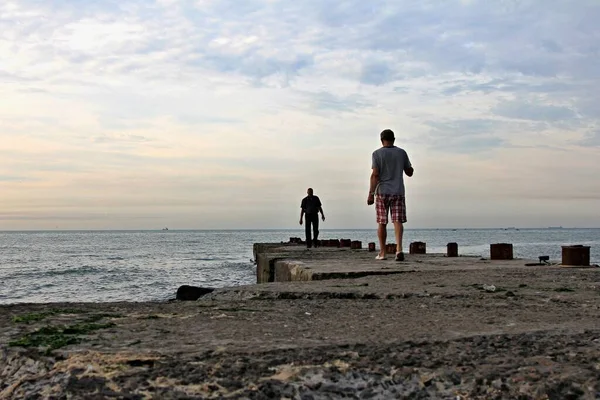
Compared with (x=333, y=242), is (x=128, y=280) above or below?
below

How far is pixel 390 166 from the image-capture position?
7.51 m

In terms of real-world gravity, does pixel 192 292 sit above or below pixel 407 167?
below

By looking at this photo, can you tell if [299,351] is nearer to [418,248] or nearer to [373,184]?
[373,184]

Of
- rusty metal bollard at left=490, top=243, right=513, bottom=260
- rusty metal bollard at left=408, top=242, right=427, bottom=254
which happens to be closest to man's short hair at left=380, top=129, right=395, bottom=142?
rusty metal bollard at left=490, top=243, right=513, bottom=260

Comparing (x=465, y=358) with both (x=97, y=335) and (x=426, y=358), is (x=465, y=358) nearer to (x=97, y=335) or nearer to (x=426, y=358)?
(x=426, y=358)

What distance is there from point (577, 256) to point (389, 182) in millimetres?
2280

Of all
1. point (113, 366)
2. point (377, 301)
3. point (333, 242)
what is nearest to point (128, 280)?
point (333, 242)

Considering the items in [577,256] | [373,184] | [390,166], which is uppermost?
→ [390,166]

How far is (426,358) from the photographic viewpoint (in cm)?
180

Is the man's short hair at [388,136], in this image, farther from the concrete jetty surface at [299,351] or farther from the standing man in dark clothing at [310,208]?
the standing man in dark clothing at [310,208]

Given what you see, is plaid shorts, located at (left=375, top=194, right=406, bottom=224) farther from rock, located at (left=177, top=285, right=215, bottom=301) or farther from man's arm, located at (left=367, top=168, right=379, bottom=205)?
rock, located at (left=177, top=285, right=215, bottom=301)

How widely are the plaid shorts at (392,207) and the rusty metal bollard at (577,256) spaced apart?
1.92 meters

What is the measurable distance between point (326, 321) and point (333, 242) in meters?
15.2

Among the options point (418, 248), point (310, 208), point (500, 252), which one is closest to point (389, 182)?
point (500, 252)
